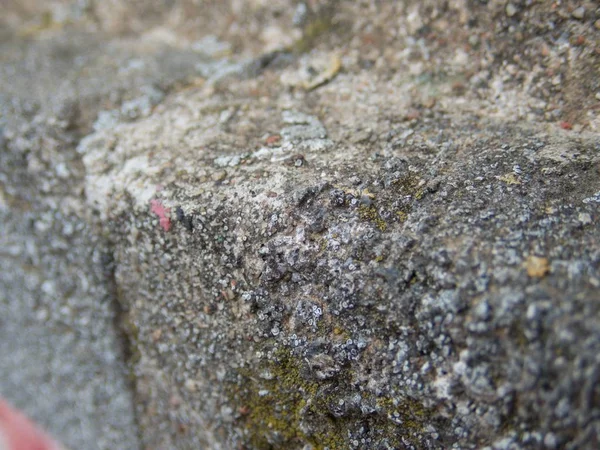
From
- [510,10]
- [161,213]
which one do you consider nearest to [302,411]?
[161,213]

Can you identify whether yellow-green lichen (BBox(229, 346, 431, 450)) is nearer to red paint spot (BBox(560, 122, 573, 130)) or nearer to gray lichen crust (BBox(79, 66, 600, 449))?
gray lichen crust (BBox(79, 66, 600, 449))

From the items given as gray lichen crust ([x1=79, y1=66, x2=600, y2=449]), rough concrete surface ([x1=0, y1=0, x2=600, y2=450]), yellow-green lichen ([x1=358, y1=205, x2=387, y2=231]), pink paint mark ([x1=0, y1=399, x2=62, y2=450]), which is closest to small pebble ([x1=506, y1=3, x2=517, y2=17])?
rough concrete surface ([x1=0, y1=0, x2=600, y2=450])

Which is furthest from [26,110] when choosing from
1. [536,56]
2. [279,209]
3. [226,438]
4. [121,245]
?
[536,56]

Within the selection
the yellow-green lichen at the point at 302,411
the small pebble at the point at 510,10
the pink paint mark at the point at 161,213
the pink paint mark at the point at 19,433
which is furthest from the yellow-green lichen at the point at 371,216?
the pink paint mark at the point at 19,433

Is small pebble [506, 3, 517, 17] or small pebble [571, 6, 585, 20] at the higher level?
small pebble [506, 3, 517, 17]

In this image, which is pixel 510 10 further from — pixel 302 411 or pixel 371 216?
pixel 302 411

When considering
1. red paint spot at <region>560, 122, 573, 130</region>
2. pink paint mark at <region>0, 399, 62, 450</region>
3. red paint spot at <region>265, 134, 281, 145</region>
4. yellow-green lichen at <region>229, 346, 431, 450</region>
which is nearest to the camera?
yellow-green lichen at <region>229, 346, 431, 450</region>
